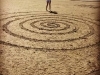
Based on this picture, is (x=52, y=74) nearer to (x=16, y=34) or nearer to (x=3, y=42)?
(x=3, y=42)

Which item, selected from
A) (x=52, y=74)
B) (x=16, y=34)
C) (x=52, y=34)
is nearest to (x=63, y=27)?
(x=52, y=34)

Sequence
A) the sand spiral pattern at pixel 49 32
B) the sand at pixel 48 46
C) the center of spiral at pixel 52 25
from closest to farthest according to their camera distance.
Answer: the sand at pixel 48 46
the sand spiral pattern at pixel 49 32
the center of spiral at pixel 52 25

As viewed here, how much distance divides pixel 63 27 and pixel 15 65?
4335 mm

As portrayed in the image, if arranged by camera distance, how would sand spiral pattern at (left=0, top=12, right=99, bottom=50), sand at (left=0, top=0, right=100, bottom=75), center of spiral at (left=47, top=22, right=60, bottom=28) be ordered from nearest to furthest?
1. sand at (left=0, top=0, right=100, bottom=75)
2. sand spiral pattern at (left=0, top=12, right=99, bottom=50)
3. center of spiral at (left=47, top=22, right=60, bottom=28)

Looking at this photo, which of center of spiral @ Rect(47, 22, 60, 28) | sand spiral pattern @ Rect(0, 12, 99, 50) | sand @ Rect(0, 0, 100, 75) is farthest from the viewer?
center of spiral @ Rect(47, 22, 60, 28)

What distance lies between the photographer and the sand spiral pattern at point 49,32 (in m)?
6.80

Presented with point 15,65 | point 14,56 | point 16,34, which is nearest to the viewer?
point 15,65

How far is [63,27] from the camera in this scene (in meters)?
8.98

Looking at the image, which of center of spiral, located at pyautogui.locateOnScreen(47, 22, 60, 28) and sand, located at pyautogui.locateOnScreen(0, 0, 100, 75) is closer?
sand, located at pyautogui.locateOnScreen(0, 0, 100, 75)

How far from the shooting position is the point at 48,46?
261 inches

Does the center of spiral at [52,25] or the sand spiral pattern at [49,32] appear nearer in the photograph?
the sand spiral pattern at [49,32]

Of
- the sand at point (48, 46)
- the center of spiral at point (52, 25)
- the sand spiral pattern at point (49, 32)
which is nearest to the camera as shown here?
the sand at point (48, 46)

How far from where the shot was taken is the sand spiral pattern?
680 cm

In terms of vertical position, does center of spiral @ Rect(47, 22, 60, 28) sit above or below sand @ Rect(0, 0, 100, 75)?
above
